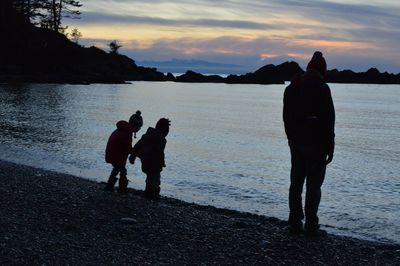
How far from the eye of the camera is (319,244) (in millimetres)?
9508

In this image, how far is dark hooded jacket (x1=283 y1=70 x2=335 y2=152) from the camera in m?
9.19

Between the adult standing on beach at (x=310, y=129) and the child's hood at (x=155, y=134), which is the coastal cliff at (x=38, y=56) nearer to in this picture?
the child's hood at (x=155, y=134)

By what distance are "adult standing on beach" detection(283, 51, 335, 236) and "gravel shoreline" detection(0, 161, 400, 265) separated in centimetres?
89

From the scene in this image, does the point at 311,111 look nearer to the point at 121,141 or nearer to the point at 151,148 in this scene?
the point at 151,148

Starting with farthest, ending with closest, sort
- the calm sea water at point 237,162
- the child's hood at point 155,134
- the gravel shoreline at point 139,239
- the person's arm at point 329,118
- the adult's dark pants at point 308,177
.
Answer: the calm sea water at point 237,162, the child's hood at point 155,134, the adult's dark pants at point 308,177, the person's arm at point 329,118, the gravel shoreline at point 139,239

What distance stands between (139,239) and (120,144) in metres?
4.52

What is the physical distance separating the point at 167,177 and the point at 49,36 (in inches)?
3964

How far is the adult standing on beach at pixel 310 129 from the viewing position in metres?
9.21

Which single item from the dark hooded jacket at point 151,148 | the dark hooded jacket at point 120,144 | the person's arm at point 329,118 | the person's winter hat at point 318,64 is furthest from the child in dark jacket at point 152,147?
the person's arm at point 329,118

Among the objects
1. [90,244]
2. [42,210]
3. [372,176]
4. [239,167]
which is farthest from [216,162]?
[90,244]

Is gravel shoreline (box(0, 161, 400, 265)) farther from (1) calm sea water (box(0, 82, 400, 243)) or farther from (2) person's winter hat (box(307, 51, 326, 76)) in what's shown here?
(1) calm sea water (box(0, 82, 400, 243))

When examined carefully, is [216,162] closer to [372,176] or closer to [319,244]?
[372,176]

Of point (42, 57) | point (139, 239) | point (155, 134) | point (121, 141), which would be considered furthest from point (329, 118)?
point (42, 57)

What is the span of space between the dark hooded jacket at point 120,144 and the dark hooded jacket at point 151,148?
330mm
